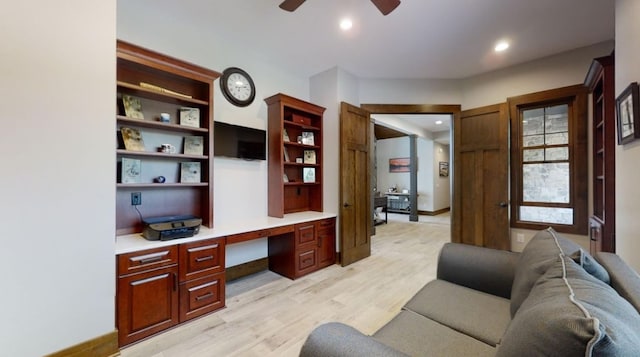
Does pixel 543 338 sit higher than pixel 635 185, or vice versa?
pixel 635 185

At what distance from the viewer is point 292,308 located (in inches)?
Answer: 97.1

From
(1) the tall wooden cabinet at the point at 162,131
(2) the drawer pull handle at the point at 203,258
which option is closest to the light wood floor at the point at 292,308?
→ (2) the drawer pull handle at the point at 203,258

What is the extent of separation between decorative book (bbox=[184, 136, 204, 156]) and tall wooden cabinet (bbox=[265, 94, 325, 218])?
0.93 meters

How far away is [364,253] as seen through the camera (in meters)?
3.97

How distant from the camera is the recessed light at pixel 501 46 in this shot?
10.0 ft

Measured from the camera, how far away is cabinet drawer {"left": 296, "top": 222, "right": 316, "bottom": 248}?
316cm

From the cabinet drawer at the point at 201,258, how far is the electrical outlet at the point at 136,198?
665mm

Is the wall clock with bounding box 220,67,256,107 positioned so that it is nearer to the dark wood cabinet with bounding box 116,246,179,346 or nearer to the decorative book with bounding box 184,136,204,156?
the decorative book with bounding box 184,136,204,156

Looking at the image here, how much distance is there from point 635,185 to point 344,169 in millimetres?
2613

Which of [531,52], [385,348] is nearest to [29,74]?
[385,348]

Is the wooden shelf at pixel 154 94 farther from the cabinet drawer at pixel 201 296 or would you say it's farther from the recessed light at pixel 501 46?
the recessed light at pixel 501 46

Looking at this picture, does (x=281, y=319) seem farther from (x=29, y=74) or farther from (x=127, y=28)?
(x=127, y=28)

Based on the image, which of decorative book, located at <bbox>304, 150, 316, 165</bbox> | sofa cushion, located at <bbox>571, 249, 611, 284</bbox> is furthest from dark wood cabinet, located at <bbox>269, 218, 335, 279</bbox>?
sofa cushion, located at <bbox>571, 249, 611, 284</bbox>

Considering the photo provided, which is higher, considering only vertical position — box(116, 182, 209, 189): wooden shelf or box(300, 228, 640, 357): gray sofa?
box(116, 182, 209, 189): wooden shelf
